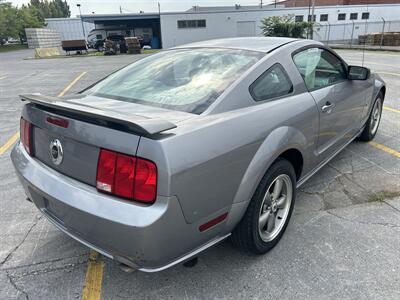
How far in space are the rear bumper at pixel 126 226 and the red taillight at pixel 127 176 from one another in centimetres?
5

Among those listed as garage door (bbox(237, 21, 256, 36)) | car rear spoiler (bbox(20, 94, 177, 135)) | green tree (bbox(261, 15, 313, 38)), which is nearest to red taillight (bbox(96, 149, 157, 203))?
car rear spoiler (bbox(20, 94, 177, 135))

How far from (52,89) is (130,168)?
10249mm

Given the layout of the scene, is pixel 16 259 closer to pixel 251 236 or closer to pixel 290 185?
pixel 251 236

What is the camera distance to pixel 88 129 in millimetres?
1866

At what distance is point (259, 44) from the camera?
2926mm

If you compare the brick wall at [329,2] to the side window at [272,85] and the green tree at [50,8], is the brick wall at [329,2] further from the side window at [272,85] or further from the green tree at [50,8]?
the green tree at [50,8]

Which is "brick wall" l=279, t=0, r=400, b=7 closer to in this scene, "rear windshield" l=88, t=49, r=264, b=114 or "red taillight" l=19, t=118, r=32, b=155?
"rear windshield" l=88, t=49, r=264, b=114

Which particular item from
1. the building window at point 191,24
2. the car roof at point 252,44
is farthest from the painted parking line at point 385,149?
the building window at point 191,24

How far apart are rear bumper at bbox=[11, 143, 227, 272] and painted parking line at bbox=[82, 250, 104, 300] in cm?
42

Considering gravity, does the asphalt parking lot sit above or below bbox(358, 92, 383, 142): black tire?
below

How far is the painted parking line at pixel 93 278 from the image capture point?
2178 mm

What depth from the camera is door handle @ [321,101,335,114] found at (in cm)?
296

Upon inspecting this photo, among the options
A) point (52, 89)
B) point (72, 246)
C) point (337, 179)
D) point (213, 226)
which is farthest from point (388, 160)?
point (52, 89)

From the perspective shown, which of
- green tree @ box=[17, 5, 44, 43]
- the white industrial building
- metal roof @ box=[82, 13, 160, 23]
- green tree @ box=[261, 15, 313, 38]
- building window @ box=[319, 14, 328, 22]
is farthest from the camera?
green tree @ box=[17, 5, 44, 43]
